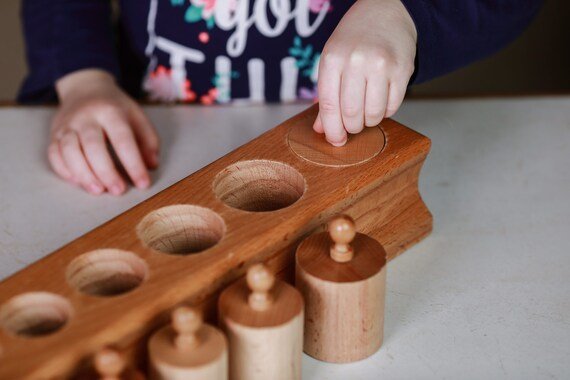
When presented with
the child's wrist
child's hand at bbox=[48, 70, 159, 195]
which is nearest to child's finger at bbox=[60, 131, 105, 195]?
child's hand at bbox=[48, 70, 159, 195]

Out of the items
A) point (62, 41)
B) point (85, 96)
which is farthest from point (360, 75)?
point (62, 41)

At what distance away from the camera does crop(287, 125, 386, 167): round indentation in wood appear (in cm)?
74

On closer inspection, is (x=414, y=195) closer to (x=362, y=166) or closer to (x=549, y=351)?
(x=362, y=166)

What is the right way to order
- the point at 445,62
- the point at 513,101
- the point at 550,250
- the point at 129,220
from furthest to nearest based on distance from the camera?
the point at 513,101
the point at 445,62
the point at 550,250
the point at 129,220

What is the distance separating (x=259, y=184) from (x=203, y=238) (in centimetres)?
8

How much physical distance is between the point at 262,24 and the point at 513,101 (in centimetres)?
33

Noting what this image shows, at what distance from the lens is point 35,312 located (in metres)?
0.59

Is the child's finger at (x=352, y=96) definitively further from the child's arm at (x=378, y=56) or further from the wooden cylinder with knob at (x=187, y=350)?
the wooden cylinder with knob at (x=187, y=350)

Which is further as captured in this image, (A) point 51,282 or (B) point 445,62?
(B) point 445,62

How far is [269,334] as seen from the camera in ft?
1.88

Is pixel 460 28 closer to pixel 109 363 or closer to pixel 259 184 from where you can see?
pixel 259 184

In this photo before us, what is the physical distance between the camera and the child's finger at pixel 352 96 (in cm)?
73

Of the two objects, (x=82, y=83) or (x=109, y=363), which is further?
(x=82, y=83)

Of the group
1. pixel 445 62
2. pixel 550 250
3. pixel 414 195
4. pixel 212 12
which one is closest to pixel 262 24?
pixel 212 12
